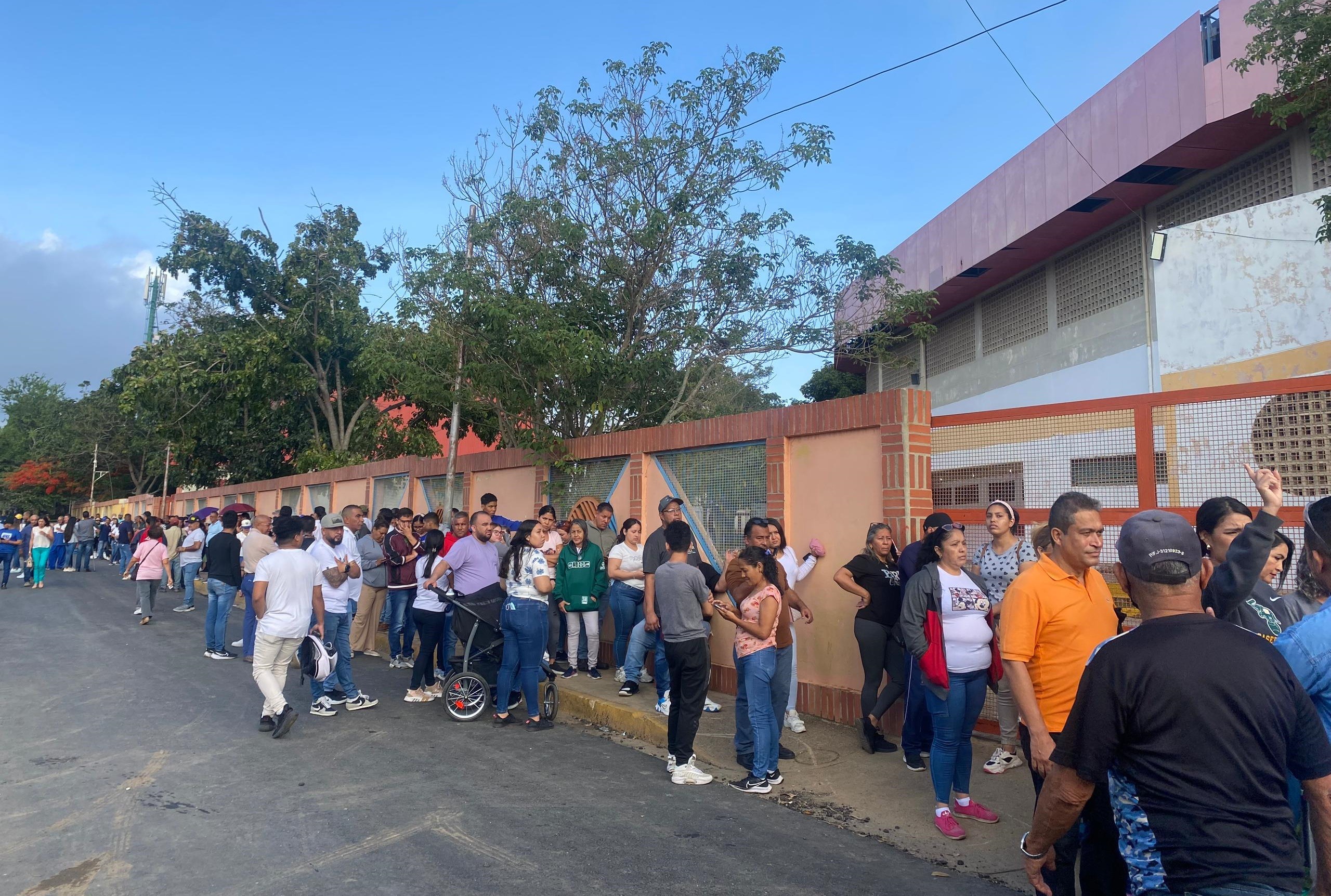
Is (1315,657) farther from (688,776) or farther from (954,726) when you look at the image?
(688,776)

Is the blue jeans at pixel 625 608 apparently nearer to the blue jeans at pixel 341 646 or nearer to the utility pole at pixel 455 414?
the blue jeans at pixel 341 646

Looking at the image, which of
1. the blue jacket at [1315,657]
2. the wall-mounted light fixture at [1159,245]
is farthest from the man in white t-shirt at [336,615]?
the wall-mounted light fixture at [1159,245]

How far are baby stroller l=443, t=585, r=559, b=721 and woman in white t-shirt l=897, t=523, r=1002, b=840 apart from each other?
363 cm

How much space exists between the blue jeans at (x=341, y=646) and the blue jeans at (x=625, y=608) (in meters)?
2.59

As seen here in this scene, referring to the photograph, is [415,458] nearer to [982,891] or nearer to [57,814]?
[57,814]

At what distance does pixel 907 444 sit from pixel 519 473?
7.41m

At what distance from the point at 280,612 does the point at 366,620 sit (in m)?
4.27

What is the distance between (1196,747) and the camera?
2.06 metres

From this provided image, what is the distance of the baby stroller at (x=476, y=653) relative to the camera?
748 cm

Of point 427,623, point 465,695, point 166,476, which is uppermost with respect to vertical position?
point 166,476

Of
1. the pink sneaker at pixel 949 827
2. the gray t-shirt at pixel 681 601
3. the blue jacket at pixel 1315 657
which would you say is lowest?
the pink sneaker at pixel 949 827

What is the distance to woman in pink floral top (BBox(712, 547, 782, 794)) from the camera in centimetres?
568

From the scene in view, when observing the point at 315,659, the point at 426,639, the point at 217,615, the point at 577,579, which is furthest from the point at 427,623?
the point at 217,615

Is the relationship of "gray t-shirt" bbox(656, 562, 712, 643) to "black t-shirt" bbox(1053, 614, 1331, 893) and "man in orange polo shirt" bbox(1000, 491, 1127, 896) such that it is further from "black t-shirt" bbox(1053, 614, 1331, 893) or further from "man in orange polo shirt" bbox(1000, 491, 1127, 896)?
"black t-shirt" bbox(1053, 614, 1331, 893)
